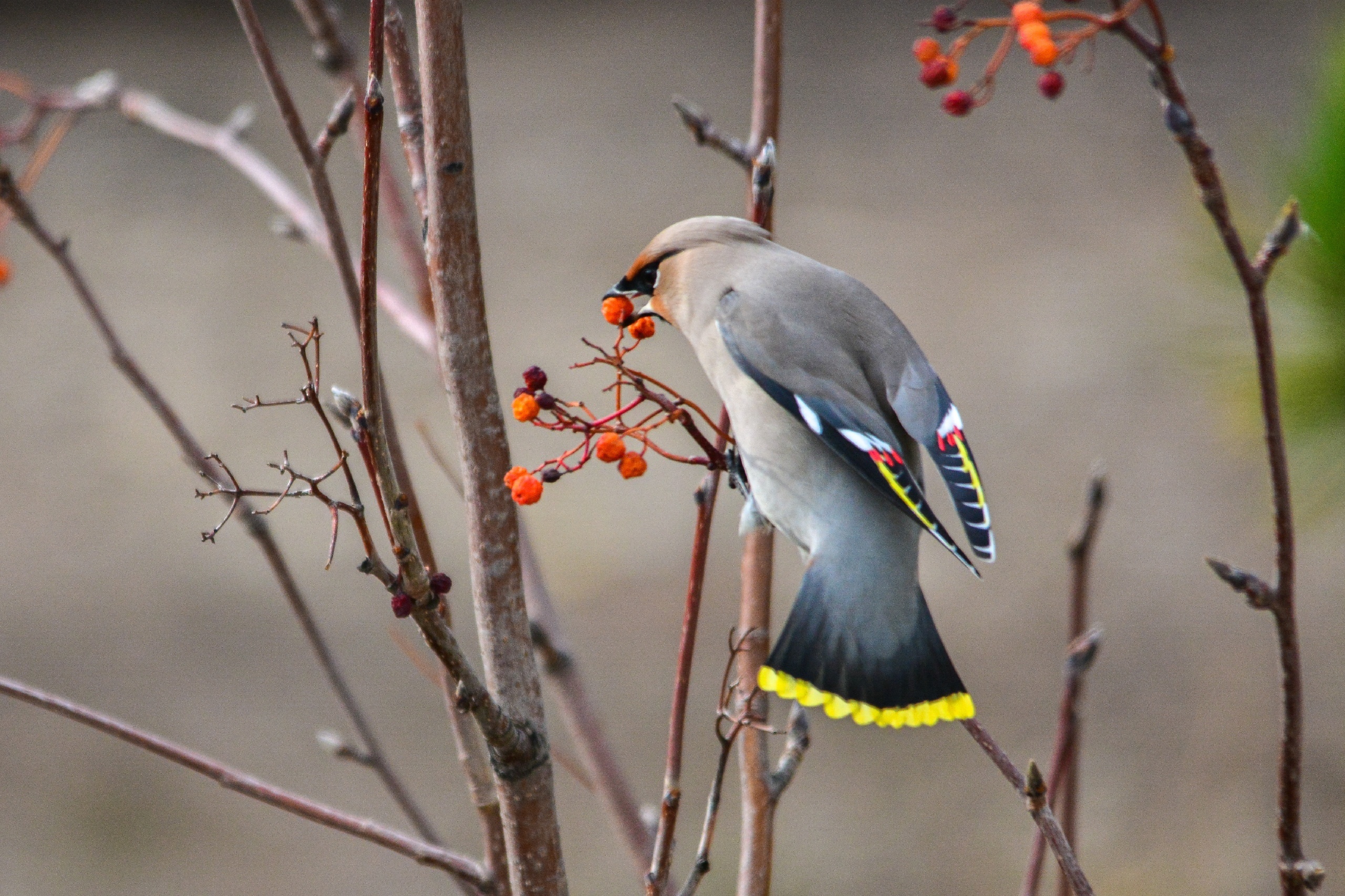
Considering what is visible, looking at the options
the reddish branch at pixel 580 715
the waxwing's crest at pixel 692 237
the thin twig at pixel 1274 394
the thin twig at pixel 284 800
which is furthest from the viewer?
the waxwing's crest at pixel 692 237

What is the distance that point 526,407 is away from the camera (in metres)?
0.88

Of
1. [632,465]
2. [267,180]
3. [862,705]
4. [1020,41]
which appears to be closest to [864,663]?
[862,705]

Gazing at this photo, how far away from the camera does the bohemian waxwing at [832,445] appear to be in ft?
3.50

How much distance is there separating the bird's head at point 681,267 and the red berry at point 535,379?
291 mm

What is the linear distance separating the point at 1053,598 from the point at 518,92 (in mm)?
2378

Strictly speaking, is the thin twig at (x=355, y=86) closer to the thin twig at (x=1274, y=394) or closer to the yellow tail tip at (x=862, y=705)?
the yellow tail tip at (x=862, y=705)

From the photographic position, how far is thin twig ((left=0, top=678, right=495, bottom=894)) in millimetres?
875

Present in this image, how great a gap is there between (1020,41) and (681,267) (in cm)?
49

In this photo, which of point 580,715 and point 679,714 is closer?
point 679,714

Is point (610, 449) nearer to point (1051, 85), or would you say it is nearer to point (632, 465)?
point (632, 465)

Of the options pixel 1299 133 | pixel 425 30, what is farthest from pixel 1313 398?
pixel 425 30

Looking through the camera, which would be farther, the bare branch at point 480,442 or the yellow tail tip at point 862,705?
the yellow tail tip at point 862,705

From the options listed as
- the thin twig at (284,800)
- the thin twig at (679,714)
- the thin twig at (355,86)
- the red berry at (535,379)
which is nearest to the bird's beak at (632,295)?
the thin twig at (355,86)

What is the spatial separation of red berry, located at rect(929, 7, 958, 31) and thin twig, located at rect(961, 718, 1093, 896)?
463mm
